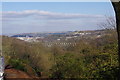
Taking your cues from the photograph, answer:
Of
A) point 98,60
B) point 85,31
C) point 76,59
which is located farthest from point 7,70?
point 85,31

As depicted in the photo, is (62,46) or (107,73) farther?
(62,46)

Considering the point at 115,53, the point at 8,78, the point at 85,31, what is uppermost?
the point at 85,31

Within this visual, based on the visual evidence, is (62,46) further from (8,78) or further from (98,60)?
(8,78)

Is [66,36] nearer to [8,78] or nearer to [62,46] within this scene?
[62,46]

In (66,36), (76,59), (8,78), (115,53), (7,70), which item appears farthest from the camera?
(66,36)

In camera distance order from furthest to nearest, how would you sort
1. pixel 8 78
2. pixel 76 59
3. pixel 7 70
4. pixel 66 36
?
pixel 66 36, pixel 76 59, pixel 7 70, pixel 8 78

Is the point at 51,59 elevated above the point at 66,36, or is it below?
below
